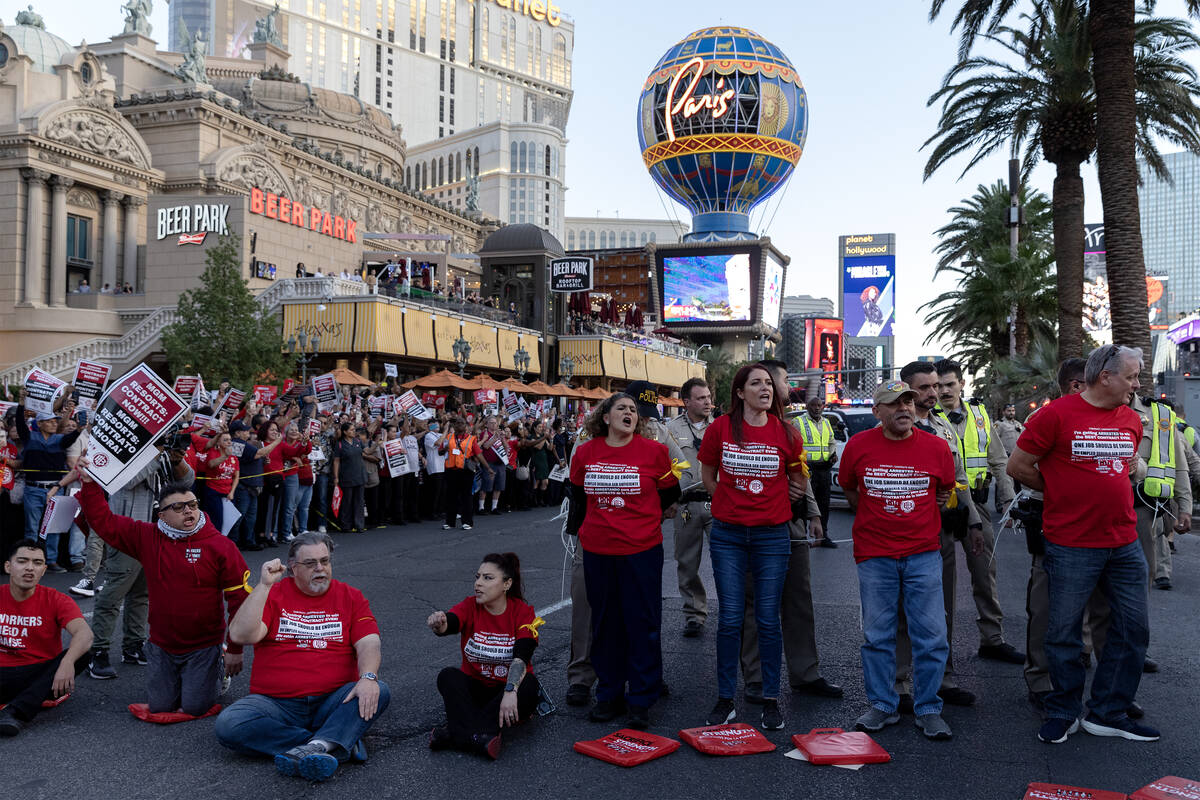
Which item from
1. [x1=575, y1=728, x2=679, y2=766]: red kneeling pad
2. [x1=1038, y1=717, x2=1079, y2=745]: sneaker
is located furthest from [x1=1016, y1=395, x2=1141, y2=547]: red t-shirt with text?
[x1=575, y1=728, x2=679, y2=766]: red kneeling pad

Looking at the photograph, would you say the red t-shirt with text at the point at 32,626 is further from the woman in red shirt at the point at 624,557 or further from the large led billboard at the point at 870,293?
the large led billboard at the point at 870,293

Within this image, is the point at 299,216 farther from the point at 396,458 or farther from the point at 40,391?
the point at 40,391

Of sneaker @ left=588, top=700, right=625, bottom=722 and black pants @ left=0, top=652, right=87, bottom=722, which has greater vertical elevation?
black pants @ left=0, top=652, right=87, bottom=722

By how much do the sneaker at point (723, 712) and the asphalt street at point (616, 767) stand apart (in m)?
0.13

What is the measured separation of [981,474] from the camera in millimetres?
6977

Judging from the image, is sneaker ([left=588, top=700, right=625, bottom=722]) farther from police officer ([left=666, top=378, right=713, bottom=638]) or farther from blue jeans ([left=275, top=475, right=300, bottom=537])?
blue jeans ([left=275, top=475, right=300, bottom=537])

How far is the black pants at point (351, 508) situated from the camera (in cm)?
1503

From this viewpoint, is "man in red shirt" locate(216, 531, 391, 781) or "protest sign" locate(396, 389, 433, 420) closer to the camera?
"man in red shirt" locate(216, 531, 391, 781)

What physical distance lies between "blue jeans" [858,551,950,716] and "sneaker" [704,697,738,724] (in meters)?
0.72

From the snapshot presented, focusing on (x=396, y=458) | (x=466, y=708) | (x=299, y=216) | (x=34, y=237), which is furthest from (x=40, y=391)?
(x=299, y=216)

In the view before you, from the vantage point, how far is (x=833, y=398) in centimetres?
9781

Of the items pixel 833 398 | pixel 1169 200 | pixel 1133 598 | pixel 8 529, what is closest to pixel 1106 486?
pixel 1133 598

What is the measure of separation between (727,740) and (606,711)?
2.38 feet

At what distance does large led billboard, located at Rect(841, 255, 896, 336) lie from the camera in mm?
113312
